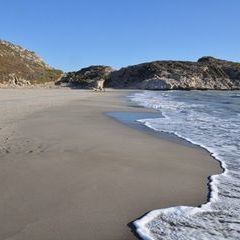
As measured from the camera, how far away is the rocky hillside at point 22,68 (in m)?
72.4

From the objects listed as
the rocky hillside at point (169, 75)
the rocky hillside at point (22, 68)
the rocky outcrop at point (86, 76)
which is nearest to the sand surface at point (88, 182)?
the rocky hillside at point (22, 68)

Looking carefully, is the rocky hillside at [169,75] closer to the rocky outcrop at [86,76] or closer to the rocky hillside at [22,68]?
the rocky outcrop at [86,76]

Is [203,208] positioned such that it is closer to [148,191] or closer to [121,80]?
[148,191]

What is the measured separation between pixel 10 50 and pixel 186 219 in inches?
3527

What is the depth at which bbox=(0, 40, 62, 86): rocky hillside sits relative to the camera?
238 feet

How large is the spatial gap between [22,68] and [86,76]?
25.6 meters

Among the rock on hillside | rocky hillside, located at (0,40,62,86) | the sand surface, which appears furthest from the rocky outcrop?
the sand surface

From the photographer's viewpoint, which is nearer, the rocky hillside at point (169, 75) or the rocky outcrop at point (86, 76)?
the rocky outcrop at point (86, 76)

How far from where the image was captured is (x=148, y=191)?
6609 millimetres

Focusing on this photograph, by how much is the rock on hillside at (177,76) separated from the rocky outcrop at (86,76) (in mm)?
2979

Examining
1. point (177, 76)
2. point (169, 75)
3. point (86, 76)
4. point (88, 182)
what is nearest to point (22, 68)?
point (86, 76)

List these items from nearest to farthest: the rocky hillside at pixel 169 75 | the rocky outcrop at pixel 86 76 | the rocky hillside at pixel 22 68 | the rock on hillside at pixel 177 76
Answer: the rocky hillside at pixel 22 68
the rocky outcrop at pixel 86 76
the rocky hillside at pixel 169 75
the rock on hillside at pixel 177 76

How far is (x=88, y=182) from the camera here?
6992 mm

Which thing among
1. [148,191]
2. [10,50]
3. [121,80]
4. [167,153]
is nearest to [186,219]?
[148,191]
